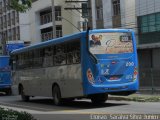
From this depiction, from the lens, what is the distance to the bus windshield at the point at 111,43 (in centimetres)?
2114

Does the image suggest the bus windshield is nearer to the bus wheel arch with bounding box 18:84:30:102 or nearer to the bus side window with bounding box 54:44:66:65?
the bus side window with bounding box 54:44:66:65

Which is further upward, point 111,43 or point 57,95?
point 111,43

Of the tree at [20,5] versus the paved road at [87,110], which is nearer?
the tree at [20,5]

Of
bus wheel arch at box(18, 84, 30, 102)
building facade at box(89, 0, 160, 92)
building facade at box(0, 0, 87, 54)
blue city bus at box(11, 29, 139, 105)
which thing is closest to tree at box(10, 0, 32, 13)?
blue city bus at box(11, 29, 139, 105)

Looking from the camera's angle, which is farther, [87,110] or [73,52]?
[73,52]

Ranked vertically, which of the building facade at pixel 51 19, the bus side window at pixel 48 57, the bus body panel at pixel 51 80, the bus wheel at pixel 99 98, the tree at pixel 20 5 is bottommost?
the bus wheel at pixel 99 98

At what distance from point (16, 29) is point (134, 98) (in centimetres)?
6286

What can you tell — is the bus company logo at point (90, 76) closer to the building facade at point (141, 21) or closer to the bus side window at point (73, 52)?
the bus side window at point (73, 52)

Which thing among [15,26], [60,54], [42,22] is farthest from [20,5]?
[15,26]

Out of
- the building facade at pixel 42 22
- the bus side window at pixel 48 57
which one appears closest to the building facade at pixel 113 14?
the building facade at pixel 42 22

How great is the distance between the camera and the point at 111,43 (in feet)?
70.2

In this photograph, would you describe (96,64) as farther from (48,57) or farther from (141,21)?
(141,21)

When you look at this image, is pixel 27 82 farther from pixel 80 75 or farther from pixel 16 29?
pixel 16 29

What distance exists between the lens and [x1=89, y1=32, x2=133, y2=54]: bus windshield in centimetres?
2114
